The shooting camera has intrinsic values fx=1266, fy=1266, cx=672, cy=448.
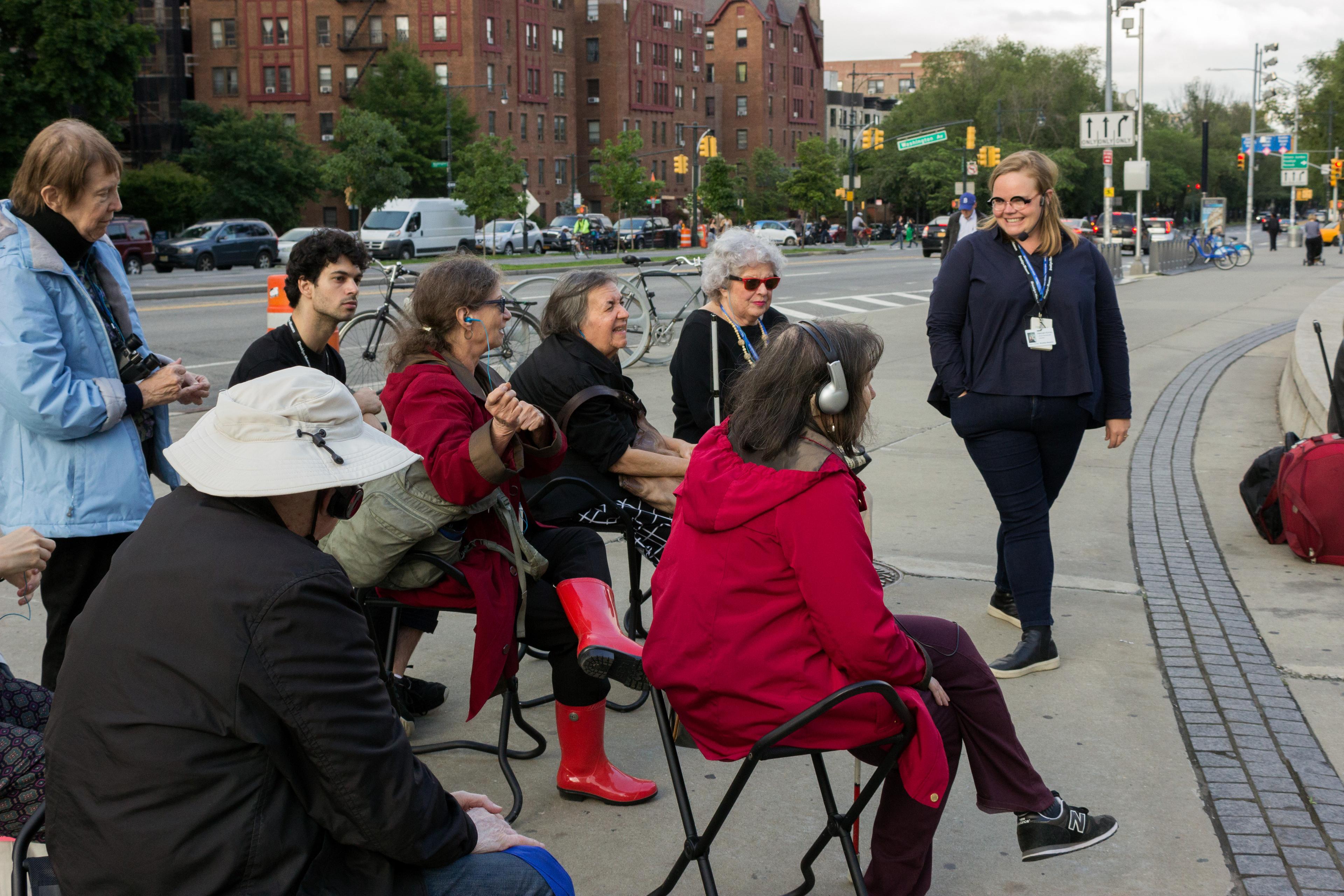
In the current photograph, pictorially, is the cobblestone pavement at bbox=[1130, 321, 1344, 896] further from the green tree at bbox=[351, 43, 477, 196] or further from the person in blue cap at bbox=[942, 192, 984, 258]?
the green tree at bbox=[351, 43, 477, 196]

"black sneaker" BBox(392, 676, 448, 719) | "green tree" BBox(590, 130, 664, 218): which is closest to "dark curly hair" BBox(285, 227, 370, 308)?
"black sneaker" BBox(392, 676, 448, 719)

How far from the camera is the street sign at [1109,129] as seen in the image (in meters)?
28.5

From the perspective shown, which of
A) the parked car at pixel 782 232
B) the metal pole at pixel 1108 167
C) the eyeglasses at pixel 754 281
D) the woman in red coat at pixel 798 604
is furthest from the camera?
the parked car at pixel 782 232

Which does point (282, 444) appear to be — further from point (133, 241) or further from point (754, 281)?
point (133, 241)

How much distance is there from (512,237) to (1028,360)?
4946 centimetres

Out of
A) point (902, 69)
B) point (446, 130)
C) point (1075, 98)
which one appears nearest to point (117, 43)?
point (446, 130)

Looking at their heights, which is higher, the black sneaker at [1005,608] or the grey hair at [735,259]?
the grey hair at [735,259]

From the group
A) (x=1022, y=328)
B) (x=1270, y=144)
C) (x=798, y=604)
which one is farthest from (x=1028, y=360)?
(x=1270, y=144)

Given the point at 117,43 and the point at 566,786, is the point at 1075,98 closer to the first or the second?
the point at 117,43

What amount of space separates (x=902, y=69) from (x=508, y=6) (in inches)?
4686

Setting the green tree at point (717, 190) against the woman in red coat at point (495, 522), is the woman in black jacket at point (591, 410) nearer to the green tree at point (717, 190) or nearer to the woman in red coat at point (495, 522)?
the woman in red coat at point (495, 522)

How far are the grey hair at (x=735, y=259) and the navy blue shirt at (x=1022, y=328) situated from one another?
733mm

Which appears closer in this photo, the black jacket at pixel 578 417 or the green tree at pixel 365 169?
the black jacket at pixel 578 417

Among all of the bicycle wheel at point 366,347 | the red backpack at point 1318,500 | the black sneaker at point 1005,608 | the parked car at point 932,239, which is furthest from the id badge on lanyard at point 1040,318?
the parked car at point 932,239
